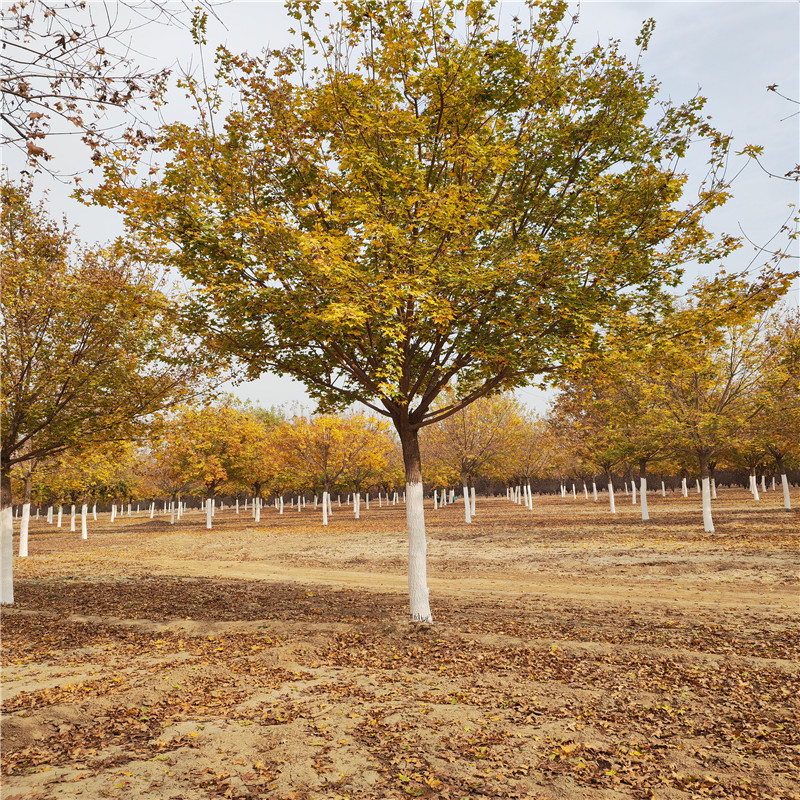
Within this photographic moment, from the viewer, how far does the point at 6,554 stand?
12828mm

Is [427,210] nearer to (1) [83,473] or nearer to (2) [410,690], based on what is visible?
(2) [410,690]

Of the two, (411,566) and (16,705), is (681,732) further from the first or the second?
(16,705)

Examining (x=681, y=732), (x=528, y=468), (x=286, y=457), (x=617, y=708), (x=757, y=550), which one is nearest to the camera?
(x=681, y=732)

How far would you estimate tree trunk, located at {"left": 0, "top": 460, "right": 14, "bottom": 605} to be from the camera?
12.7 meters

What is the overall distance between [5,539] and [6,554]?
49 cm

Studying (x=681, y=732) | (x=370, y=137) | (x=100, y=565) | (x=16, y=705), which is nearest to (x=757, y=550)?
(x=681, y=732)

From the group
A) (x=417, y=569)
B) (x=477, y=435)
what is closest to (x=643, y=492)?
(x=477, y=435)

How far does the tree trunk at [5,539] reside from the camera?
41.5 feet

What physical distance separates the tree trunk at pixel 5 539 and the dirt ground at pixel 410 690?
1.03m

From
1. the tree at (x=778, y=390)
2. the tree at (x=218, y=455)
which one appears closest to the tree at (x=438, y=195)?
the tree at (x=778, y=390)

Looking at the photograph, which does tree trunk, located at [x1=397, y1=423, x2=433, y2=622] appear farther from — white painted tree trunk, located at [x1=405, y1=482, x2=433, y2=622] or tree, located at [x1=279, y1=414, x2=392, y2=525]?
tree, located at [x1=279, y1=414, x2=392, y2=525]

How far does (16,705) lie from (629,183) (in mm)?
11831

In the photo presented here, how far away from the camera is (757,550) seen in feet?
59.3

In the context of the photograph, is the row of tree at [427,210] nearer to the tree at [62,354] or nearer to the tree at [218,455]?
the tree at [62,354]
